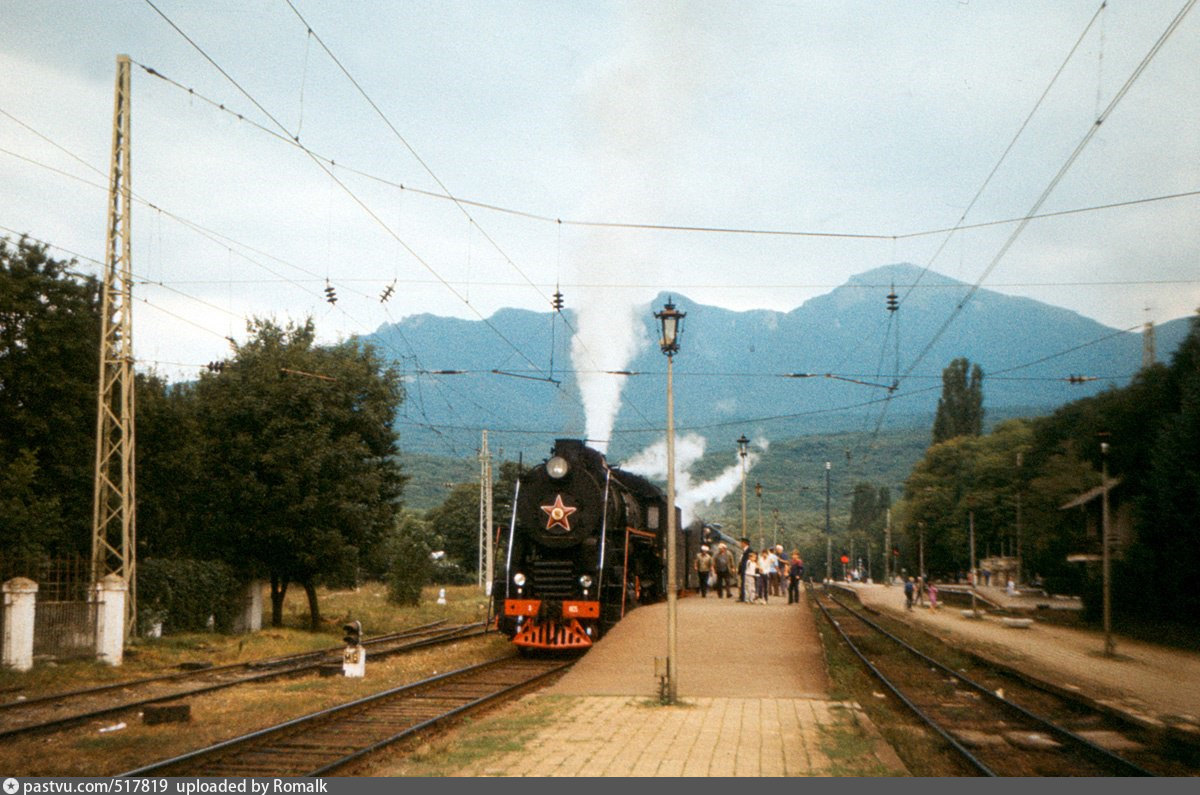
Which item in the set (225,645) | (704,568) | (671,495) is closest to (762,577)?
(704,568)

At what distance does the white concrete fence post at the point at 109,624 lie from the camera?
64.5 ft

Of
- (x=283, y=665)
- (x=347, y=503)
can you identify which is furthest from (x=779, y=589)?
(x=283, y=665)

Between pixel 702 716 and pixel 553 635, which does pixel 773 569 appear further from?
pixel 702 716

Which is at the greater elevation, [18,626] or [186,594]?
[18,626]

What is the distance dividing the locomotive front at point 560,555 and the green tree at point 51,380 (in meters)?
11.7

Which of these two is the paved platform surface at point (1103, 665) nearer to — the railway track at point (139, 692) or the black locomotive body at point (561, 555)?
the black locomotive body at point (561, 555)

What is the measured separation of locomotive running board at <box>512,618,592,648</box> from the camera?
20781 mm

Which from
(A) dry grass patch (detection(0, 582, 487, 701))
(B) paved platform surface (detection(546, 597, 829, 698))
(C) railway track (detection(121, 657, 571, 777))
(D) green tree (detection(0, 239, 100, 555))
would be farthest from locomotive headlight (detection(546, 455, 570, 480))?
(D) green tree (detection(0, 239, 100, 555))

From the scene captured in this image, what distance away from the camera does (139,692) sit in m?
15.9

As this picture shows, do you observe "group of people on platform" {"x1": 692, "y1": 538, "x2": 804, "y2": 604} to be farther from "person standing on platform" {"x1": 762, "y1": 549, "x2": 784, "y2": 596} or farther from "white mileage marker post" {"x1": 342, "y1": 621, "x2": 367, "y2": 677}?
"white mileage marker post" {"x1": 342, "y1": 621, "x2": 367, "y2": 677}

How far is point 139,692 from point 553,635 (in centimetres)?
788

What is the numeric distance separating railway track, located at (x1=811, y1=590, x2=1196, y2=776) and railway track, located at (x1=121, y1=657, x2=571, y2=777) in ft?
20.2

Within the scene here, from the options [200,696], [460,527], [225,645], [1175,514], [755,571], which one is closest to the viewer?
[200,696]

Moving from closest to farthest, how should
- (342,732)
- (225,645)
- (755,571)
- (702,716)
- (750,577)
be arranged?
(342,732) → (702,716) → (225,645) → (750,577) → (755,571)
